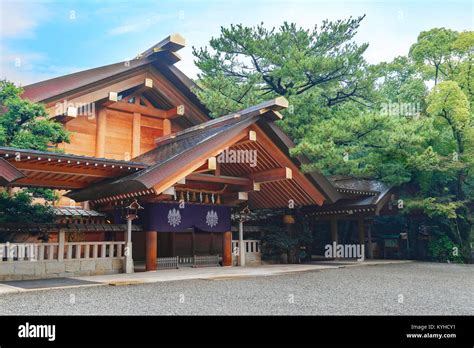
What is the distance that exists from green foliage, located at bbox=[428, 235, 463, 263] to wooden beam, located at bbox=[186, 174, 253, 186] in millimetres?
9947

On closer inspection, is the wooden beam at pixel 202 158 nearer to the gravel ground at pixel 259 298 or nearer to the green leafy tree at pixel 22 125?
the gravel ground at pixel 259 298

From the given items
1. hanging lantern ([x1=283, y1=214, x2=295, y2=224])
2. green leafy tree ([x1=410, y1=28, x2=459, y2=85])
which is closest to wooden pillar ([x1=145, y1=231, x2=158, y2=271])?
hanging lantern ([x1=283, y1=214, x2=295, y2=224])

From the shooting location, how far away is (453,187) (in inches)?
777

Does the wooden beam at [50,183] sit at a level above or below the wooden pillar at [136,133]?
below

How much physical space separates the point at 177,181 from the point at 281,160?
4095 millimetres

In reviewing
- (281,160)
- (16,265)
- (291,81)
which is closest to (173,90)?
(291,81)

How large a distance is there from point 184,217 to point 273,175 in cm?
337

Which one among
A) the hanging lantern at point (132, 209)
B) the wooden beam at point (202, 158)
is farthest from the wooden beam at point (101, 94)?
the wooden beam at point (202, 158)

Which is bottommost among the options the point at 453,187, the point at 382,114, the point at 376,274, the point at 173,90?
the point at 376,274

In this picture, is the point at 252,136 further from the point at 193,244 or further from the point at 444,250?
the point at 444,250

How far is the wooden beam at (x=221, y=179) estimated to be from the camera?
13789 millimetres

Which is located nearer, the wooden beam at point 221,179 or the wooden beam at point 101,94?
the wooden beam at point 221,179

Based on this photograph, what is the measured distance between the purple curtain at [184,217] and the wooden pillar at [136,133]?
13.0ft
